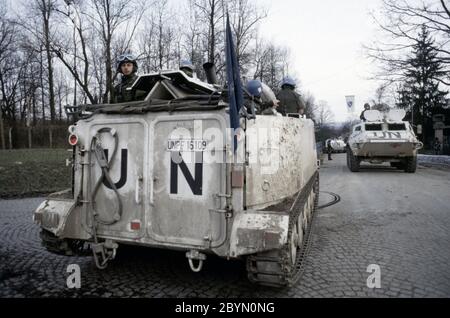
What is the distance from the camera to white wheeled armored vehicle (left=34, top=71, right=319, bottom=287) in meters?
3.29

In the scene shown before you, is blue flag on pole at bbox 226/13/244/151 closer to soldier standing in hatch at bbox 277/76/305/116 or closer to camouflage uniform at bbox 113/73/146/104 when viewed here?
camouflage uniform at bbox 113/73/146/104

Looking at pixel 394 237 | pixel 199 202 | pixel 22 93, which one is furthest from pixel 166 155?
pixel 22 93

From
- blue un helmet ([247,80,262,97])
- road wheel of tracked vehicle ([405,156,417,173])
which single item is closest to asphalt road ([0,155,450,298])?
blue un helmet ([247,80,262,97])

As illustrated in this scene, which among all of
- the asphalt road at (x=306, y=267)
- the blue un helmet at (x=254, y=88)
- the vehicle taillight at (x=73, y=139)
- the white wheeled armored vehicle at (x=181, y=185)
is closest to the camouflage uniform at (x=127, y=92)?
the white wheeled armored vehicle at (x=181, y=185)

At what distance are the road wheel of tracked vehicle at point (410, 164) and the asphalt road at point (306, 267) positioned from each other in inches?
366

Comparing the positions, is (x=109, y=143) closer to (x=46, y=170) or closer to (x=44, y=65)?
(x=46, y=170)

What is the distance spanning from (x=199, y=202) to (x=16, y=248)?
3180 millimetres

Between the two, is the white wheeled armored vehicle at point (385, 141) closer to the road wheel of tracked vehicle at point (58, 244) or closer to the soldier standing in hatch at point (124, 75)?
the soldier standing in hatch at point (124, 75)

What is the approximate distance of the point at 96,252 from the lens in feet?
12.7

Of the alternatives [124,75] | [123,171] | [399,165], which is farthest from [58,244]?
[399,165]

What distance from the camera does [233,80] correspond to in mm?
3045

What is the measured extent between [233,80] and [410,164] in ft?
48.7
